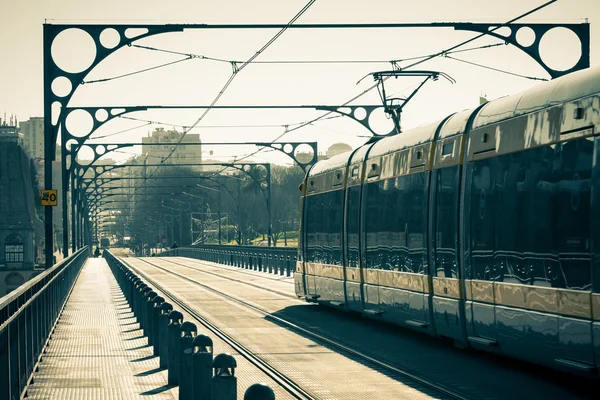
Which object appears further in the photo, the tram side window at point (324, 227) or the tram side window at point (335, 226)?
the tram side window at point (324, 227)

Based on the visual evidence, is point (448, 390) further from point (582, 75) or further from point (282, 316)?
point (282, 316)

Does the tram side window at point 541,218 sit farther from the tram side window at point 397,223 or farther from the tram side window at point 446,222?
the tram side window at point 397,223

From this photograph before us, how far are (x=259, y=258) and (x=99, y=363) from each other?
38777 mm

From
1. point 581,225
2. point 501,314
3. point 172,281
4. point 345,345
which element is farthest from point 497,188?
point 172,281

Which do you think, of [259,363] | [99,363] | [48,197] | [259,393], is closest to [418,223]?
[259,363]

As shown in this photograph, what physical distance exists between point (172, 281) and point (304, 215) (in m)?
19.3

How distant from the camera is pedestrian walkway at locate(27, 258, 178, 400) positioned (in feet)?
41.2

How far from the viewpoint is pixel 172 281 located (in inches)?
1705

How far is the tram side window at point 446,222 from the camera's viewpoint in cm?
1422

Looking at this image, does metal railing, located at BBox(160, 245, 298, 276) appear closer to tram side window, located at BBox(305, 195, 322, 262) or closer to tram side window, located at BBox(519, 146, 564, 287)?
tram side window, located at BBox(305, 195, 322, 262)

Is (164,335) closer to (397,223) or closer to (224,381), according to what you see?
(397,223)

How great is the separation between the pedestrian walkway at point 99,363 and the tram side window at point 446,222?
3.77 metres

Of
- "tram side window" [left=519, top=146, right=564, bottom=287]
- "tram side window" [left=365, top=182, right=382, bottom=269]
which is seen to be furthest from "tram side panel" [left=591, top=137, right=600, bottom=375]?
"tram side window" [left=365, top=182, right=382, bottom=269]

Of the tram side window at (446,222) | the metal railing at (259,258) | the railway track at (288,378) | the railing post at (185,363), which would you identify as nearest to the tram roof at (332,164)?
the railway track at (288,378)
